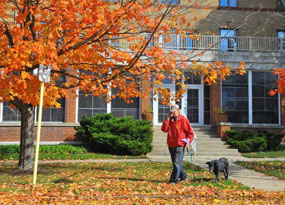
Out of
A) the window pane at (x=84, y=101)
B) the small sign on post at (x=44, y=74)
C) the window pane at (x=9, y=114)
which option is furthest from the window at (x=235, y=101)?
the small sign on post at (x=44, y=74)

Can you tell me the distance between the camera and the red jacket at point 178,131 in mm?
7109

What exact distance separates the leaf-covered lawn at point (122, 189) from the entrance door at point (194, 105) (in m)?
8.60

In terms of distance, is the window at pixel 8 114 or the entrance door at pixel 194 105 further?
the entrance door at pixel 194 105

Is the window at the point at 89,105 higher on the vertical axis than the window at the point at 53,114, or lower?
higher

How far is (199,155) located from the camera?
14.0 metres

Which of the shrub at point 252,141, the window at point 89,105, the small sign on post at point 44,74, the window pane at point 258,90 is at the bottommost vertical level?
the shrub at point 252,141

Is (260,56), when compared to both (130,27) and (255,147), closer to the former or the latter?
(255,147)

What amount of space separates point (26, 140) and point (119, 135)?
5352 millimetres

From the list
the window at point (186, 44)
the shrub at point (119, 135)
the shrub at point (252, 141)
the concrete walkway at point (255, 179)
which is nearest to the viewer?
the concrete walkway at point (255, 179)

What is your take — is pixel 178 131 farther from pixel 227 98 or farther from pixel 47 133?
pixel 227 98

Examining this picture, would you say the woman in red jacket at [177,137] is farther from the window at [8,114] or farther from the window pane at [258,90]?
the window pane at [258,90]

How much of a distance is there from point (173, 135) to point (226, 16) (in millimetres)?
14473

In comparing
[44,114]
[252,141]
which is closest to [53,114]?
[44,114]

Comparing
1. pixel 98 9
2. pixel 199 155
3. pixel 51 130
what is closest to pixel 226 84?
pixel 199 155
